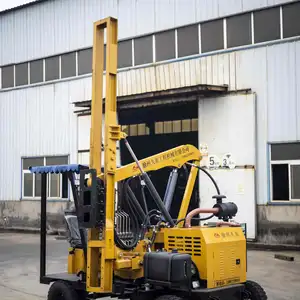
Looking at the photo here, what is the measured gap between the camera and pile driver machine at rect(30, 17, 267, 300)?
238 inches

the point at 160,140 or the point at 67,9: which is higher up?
the point at 67,9

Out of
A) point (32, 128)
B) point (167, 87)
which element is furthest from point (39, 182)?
point (167, 87)

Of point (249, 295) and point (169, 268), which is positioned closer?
point (169, 268)

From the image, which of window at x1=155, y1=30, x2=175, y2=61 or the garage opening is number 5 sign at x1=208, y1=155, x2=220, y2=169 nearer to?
the garage opening

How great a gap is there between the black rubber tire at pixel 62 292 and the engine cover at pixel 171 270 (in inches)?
46.4

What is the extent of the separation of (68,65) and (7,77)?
3536mm

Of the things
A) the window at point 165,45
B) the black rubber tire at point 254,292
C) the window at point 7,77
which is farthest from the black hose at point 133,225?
the window at point 7,77

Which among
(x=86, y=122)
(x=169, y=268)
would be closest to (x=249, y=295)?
(x=169, y=268)

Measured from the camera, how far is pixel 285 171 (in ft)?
48.0

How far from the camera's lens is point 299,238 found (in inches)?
555

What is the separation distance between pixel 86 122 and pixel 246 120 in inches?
243

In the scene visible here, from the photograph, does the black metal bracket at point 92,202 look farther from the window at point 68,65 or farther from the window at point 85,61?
the window at point 68,65

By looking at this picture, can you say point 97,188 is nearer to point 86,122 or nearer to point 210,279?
point 210,279

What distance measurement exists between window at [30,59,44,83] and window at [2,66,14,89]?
115cm
